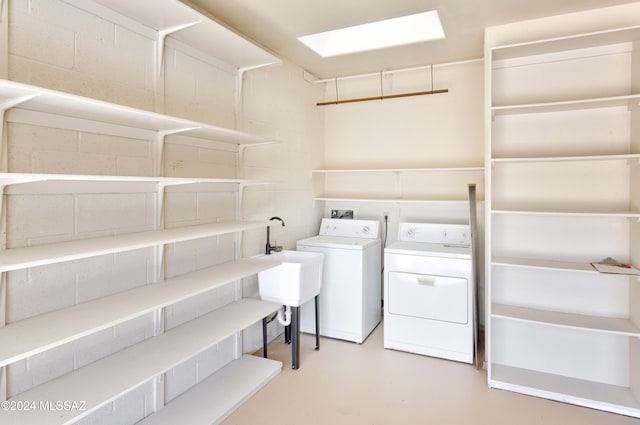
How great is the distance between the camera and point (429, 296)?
2.83 meters

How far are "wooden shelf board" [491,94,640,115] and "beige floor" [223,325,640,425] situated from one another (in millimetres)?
1890

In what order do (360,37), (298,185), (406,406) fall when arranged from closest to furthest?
(406,406), (360,37), (298,185)

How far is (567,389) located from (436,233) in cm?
143

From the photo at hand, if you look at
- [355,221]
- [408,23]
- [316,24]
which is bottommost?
[355,221]

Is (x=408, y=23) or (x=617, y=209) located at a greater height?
(x=408, y=23)

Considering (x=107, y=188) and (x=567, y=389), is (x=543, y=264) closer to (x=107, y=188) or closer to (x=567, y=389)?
(x=567, y=389)

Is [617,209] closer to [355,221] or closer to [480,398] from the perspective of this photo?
[480,398]

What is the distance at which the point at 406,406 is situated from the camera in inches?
86.8

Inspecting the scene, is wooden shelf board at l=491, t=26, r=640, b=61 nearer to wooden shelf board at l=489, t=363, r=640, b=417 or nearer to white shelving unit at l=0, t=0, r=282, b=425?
white shelving unit at l=0, t=0, r=282, b=425

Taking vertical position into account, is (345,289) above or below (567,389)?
above

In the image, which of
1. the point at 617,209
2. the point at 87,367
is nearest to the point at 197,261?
the point at 87,367

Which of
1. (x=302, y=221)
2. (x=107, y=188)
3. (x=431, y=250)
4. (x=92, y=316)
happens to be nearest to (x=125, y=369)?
(x=92, y=316)

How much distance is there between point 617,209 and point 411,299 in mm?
1534

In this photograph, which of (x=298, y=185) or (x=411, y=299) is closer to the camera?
(x=411, y=299)
